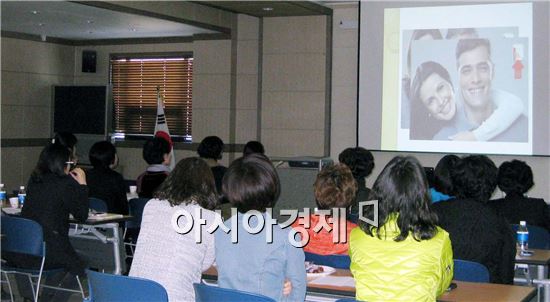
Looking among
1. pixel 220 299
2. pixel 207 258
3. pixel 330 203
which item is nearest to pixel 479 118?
pixel 330 203

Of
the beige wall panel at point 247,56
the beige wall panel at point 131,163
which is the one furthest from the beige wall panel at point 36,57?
Result: the beige wall panel at point 247,56

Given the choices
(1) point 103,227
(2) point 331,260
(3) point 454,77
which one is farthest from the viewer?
(3) point 454,77

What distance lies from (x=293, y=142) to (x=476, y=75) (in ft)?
8.84

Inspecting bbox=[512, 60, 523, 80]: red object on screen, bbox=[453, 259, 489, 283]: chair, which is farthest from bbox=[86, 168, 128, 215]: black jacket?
bbox=[512, 60, 523, 80]: red object on screen

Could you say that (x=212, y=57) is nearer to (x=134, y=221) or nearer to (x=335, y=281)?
(x=134, y=221)

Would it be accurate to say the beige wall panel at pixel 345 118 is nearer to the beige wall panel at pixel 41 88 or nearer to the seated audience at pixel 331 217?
the beige wall panel at pixel 41 88

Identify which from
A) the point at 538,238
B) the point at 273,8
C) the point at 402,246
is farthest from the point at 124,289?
the point at 273,8

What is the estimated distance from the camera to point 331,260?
367 cm

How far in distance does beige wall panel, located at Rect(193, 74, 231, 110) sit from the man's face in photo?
3197 millimetres

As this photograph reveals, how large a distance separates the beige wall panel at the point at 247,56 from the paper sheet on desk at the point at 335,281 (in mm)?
7134

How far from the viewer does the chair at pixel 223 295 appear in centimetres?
Answer: 252

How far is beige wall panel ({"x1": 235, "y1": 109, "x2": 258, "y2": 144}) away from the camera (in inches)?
406

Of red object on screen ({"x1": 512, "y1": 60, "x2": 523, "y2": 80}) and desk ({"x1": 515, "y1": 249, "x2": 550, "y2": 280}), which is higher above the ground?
red object on screen ({"x1": 512, "y1": 60, "x2": 523, "y2": 80})

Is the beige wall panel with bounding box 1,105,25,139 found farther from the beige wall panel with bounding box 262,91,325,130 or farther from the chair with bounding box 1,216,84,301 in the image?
the chair with bounding box 1,216,84,301
